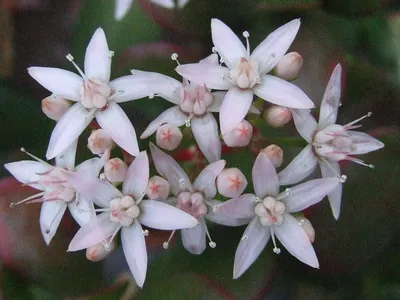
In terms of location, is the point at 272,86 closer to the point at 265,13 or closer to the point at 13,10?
the point at 265,13

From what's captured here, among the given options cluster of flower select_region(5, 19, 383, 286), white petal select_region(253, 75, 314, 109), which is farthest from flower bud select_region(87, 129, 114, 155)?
white petal select_region(253, 75, 314, 109)

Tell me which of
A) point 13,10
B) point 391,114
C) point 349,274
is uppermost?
point 13,10

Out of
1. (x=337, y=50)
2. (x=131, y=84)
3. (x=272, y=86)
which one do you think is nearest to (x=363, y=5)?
(x=337, y=50)

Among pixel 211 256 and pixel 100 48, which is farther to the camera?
pixel 211 256

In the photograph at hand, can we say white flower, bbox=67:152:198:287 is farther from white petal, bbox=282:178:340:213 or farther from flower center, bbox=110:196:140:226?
white petal, bbox=282:178:340:213

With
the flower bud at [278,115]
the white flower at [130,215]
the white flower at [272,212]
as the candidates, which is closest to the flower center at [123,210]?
the white flower at [130,215]

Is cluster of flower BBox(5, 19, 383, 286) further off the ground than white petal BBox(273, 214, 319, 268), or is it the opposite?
cluster of flower BBox(5, 19, 383, 286)
